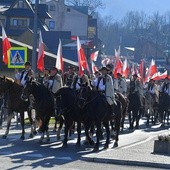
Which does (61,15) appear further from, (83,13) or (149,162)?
(149,162)

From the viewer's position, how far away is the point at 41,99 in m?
20.7

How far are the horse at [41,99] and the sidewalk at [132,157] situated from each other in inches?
106

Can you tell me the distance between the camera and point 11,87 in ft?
71.4

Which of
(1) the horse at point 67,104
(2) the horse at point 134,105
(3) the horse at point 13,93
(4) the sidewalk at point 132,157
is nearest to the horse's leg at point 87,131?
(1) the horse at point 67,104

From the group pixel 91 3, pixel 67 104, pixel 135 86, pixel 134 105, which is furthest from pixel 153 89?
pixel 91 3

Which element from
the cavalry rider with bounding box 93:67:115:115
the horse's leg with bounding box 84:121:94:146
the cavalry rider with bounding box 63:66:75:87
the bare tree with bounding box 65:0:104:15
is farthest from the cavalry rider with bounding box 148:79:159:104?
the bare tree with bounding box 65:0:104:15

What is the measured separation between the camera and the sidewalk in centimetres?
1667

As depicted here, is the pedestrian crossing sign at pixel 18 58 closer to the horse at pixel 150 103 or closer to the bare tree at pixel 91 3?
the horse at pixel 150 103

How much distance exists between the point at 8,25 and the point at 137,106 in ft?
181

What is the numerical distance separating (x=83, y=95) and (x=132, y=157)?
9.63 ft


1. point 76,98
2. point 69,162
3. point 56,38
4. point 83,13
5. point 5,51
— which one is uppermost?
point 83,13

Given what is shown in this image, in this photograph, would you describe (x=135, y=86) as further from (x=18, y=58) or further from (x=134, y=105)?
(x=18, y=58)

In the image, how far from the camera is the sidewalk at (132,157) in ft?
54.7

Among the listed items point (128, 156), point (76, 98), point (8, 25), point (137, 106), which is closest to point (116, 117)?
point (76, 98)
